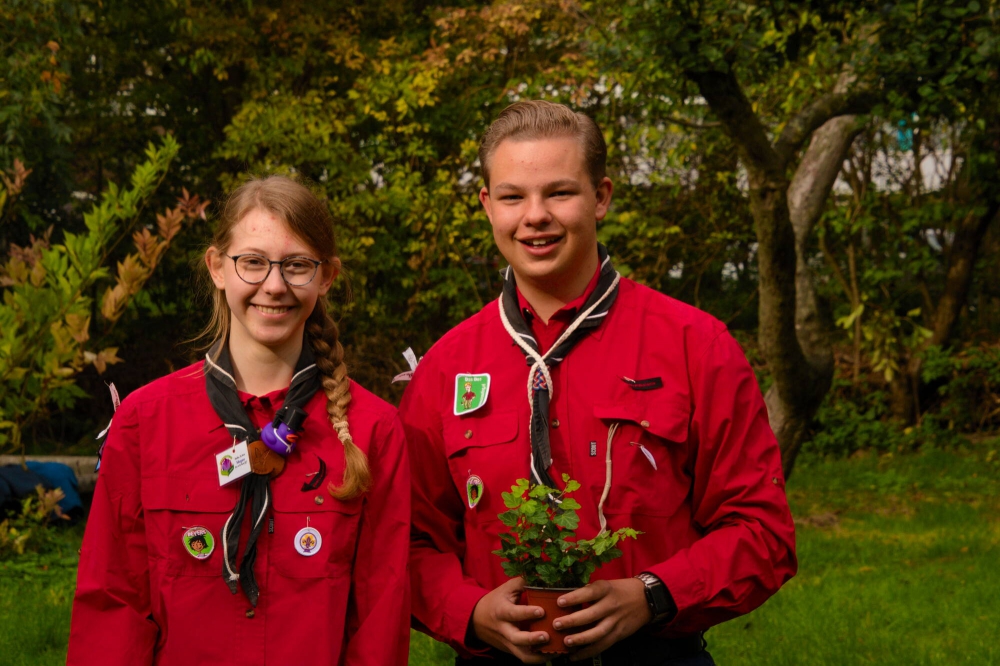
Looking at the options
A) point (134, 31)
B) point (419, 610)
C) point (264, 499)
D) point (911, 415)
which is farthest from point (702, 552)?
point (134, 31)

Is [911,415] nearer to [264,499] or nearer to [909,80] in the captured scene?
[909,80]

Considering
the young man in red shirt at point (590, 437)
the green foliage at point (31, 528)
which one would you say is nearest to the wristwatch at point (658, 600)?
the young man in red shirt at point (590, 437)

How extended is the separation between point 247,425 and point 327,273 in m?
0.49

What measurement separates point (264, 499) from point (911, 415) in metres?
11.7

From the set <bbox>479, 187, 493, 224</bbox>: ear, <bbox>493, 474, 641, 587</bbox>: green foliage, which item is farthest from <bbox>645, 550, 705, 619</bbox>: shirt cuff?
<bbox>479, 187, 493, 224</bbox>: ear

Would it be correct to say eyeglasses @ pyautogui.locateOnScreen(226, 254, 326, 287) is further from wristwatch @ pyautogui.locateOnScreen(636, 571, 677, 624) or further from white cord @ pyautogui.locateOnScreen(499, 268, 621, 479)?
wristwatch @ pyautogui.locateOnScreen(636, 571, 677, 624)

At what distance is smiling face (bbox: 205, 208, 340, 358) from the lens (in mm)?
2961

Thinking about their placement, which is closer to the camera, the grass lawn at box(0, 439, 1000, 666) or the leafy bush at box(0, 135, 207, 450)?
the grass lawn at box(0, 439, 1000, 666)

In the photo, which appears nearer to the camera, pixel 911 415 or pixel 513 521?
pixel 513 521

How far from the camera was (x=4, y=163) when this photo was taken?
33.2ft

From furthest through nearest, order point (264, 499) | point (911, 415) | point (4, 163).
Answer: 1. point (911, 415)
2. point (4, 163)
3. point (264, 499)

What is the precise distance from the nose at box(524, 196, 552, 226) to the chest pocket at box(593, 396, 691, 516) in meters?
0.48

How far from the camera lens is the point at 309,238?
3039mm

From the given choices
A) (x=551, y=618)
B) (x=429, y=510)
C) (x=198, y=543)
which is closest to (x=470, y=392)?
(x=429, y=510)
